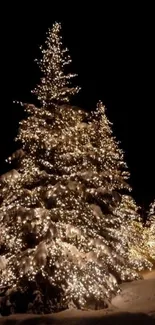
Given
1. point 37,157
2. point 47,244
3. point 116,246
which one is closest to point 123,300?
point 116,246

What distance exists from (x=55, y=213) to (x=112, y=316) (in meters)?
3.90

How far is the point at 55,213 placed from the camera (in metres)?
17.4

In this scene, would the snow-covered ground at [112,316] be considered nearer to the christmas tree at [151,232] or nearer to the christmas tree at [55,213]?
the christmas tree at [55,213]

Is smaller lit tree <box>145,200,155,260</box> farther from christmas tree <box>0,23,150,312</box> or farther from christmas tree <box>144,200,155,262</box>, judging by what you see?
christmas tree <box>0,23,150,312</box>

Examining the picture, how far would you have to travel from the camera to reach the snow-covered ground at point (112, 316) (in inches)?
580

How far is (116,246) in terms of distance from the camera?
20.5 m

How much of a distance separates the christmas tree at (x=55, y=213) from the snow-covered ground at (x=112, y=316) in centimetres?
62

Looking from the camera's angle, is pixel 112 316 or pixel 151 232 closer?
pixel 112 316

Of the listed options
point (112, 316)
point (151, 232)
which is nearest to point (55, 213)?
point (112, 316)

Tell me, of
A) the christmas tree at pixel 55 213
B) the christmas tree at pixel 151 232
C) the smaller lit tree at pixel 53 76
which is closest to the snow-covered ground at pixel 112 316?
the christmas tree at pixel 55 213

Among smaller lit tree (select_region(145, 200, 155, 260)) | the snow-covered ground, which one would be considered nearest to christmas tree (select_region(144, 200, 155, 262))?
smaller lit tree (select_region(145, 200, 155, 260))

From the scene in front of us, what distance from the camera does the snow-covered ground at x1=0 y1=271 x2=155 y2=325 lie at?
14.7m

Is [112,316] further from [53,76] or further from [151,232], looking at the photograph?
[151,232]

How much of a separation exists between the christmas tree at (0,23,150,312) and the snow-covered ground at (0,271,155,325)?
0.62m
